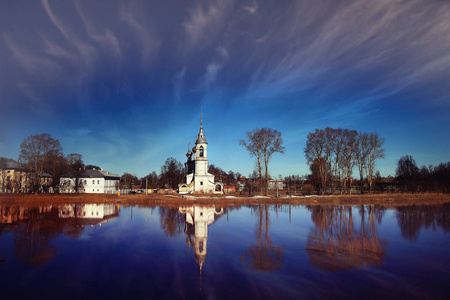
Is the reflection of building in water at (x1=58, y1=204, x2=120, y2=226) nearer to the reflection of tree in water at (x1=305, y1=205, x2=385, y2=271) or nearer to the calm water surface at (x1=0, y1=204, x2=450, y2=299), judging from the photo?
the calm water surface at (x1=0, y1=204, x2=450, y2=299)

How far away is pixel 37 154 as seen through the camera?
52969 mm

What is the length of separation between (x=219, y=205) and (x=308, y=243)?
2448 cm

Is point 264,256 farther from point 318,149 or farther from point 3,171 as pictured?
point 3,171

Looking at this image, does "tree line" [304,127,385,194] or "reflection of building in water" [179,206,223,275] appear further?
"tree line" [304,127,385,194]

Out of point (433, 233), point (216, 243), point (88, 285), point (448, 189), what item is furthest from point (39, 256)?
point (448, 189)

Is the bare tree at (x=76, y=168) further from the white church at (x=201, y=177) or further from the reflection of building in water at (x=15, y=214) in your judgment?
the reflection of building in water at (x=15, y=214)

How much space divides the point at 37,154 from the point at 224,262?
181ft

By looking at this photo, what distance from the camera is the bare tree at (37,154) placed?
51.7 meters

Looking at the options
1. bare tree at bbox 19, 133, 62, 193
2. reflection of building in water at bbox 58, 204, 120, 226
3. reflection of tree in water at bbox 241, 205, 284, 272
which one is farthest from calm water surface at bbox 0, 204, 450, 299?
bare tree at bbox 19, 133, 62, 193

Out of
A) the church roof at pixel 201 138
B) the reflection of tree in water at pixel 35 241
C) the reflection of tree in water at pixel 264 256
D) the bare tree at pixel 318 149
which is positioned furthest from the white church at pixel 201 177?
the reflection of tree in water at pixel 264 256

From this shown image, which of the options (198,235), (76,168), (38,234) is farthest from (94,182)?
(198,235)

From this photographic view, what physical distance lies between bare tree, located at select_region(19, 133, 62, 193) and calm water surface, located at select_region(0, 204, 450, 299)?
3605 cm

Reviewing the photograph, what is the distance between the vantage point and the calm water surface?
9.23m

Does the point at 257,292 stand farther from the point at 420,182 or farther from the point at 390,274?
the point at 420,182
